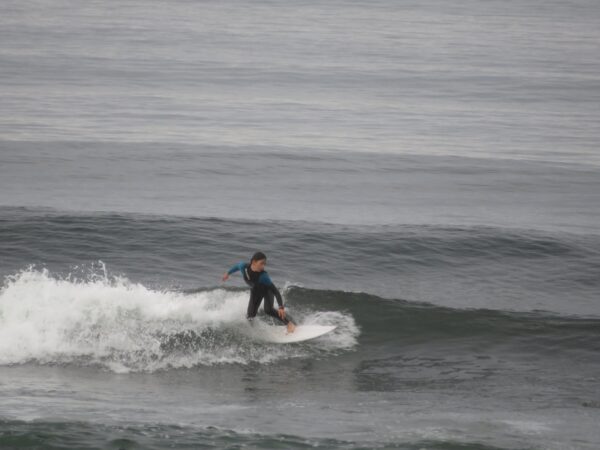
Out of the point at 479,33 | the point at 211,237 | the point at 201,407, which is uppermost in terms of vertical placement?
the point at 479,33

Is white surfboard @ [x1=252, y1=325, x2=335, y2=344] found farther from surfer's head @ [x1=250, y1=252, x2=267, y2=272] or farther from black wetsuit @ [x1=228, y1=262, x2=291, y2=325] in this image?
surfer's head @ [x1=250, y1=252, x2=267, y2=272]

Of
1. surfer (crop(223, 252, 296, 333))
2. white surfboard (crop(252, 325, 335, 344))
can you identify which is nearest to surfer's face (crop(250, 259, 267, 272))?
surfer (crop(223, 252, 296, 333))

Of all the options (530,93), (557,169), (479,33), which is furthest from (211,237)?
(479,33)

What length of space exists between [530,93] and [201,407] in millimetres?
42665

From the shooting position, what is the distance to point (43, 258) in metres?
19.0

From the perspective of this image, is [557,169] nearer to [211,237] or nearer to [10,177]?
[211,237]

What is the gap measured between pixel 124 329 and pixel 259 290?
7.36 ft

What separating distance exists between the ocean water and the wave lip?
0.14 feet

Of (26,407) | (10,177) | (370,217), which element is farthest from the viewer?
(10,177)

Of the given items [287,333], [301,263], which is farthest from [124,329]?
[301,263]

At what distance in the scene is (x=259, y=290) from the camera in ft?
47.4

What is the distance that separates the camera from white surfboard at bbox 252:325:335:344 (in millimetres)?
14570

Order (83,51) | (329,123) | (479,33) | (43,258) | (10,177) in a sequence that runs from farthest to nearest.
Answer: (479,33) < (83,51) < (329,123) < (10,177) < (43,258)

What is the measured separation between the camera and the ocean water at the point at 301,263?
11.4 meters
